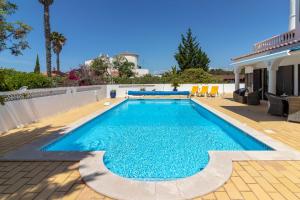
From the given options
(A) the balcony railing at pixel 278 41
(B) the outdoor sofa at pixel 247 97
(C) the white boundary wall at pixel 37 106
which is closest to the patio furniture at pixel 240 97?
(B) the outdoor sofa at pixel 247 97

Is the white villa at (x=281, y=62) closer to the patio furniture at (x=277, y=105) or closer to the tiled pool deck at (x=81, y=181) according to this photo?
the patio furniture at (x=277, y=105)

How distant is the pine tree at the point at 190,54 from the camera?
47441 mm

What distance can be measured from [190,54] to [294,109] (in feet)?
133

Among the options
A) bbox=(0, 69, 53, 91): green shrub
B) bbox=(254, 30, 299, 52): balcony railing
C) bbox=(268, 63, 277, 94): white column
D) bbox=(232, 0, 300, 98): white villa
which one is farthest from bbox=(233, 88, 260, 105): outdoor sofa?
bbox=(0, 69, 53, 91): green shrub

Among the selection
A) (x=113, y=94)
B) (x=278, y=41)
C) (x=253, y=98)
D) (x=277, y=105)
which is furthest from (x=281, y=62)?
(x=113, y=94)

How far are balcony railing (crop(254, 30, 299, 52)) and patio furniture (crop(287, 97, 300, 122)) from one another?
15.2 feet

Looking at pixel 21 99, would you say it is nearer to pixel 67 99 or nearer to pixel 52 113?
pixel 52 113

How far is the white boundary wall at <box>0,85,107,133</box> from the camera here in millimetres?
7746

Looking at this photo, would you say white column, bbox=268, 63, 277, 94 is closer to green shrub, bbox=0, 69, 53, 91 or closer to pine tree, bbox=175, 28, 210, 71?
green shrub, bbox=0, 69, 53, 91

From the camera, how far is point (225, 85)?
26594mm

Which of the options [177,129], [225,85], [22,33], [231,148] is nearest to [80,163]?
[22,33]

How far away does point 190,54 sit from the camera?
47625mm

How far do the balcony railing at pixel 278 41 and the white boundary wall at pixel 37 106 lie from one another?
11.9 m

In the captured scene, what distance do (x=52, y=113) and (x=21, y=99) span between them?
237cm
